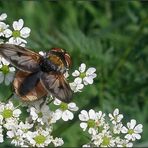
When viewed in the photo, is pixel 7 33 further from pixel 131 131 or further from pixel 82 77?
pixel 131 131

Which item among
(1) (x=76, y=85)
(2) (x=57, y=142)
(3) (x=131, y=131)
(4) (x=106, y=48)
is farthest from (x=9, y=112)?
(4) (x=106, y=48)

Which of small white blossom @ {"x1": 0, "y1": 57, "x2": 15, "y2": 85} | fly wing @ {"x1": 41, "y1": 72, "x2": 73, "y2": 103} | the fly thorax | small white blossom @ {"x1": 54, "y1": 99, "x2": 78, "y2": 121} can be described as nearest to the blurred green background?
small white blossom @ {"x1": 54, "y1": 99, "x2": 78, "y2": 121}

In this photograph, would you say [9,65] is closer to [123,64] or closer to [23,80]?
[23,80]

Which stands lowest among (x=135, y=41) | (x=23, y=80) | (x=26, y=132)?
(x=26, y=132)

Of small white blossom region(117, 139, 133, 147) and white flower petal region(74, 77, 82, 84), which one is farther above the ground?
white flower petal region(74, 77, 82, 84)

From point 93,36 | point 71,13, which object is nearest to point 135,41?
point 93,36

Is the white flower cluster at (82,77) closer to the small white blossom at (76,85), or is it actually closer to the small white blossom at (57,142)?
the small white blossom at (76,85)

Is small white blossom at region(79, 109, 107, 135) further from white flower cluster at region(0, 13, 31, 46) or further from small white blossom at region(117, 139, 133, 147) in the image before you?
white flower cluster at region(0, 13, 31, 46)
